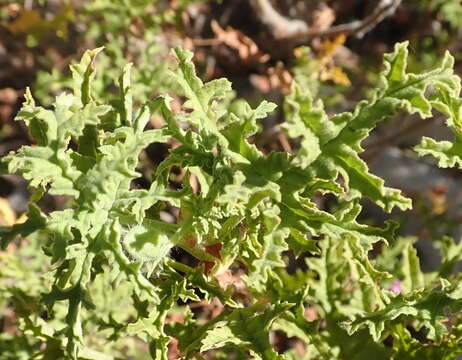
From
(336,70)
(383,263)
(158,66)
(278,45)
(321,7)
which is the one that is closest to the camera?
(383,263)

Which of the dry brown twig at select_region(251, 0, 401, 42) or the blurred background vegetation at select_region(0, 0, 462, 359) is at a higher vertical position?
the dry brown twig at select_region(251, 0, 401, 42)

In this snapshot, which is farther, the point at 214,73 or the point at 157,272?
the point at 214,73

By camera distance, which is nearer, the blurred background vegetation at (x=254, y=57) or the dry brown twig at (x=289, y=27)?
the blurred background vegetation at (x=254, y=57)

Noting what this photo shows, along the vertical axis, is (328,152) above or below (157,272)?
above

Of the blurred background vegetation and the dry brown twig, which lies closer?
the blurred background vegetation

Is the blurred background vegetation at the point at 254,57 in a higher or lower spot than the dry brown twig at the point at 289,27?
lower

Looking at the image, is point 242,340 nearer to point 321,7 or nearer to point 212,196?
point 212,196

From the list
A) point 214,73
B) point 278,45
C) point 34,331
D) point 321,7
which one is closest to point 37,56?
point 214,73

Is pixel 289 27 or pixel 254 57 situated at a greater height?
pixel 289 27
